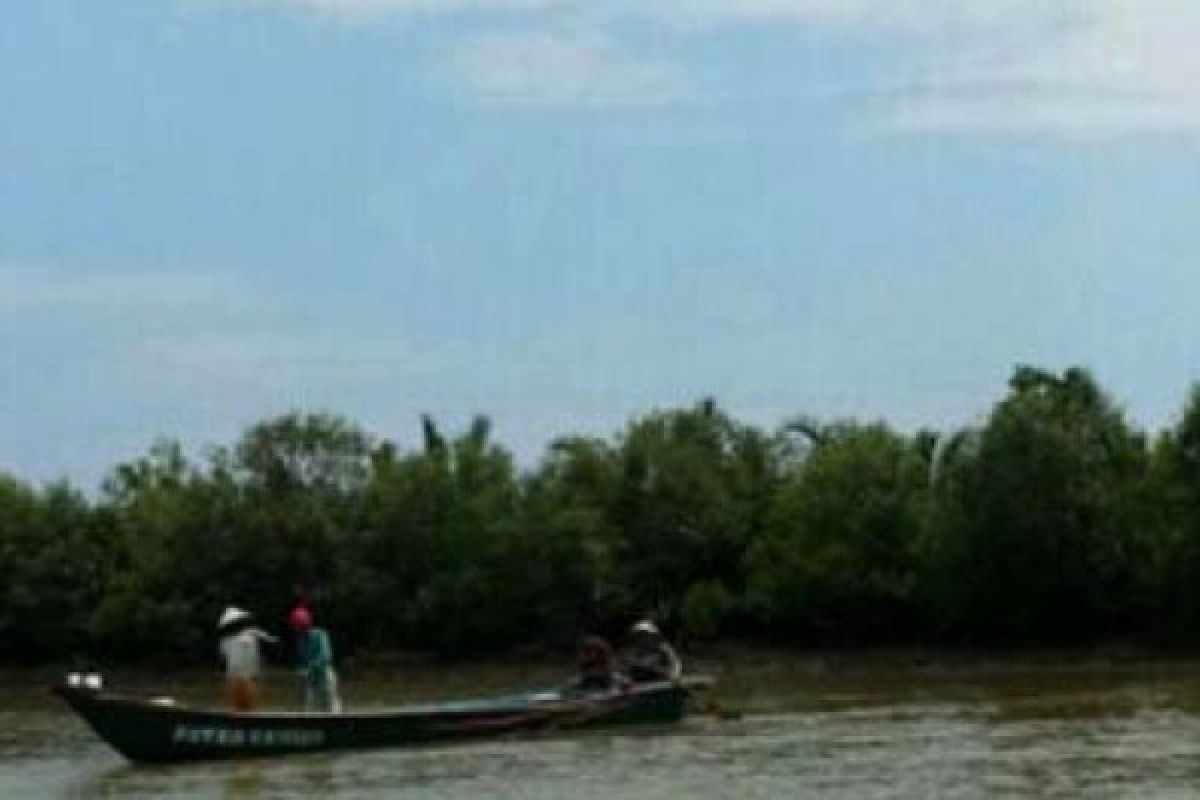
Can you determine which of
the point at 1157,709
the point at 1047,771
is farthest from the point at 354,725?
the point at 1157,709

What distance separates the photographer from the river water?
90.5 feet

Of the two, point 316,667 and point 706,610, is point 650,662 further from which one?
point 706,610

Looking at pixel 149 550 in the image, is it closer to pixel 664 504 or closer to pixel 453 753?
pixel 664 504

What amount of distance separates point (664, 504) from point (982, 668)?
15.9 meters

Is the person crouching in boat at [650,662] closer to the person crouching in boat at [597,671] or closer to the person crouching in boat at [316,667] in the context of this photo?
the person crouching in boat at [597,671]

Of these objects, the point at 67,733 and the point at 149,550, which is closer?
the point at 67,733

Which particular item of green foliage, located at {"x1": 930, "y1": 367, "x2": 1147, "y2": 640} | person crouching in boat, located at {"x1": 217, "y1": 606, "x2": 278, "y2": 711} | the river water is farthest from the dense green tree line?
person crouching in boat, located at {"x1": 217, "y1": 606, "x2": 278, "y2": 711}

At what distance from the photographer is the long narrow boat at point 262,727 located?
33.3 metres

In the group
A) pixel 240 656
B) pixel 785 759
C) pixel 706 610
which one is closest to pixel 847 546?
pixel 706 610

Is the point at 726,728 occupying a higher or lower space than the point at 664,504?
lower

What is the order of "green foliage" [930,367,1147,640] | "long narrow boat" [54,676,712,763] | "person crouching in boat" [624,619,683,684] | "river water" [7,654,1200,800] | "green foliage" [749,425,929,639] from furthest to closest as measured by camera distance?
"green foliage" [749,425,929,639] < "green foliage" [930,367,1147,640] < "person crouching in boat" [624,619,683,684] < "long narrow boat" [54,676,712,763] < "river water" [7,654,1200,800]

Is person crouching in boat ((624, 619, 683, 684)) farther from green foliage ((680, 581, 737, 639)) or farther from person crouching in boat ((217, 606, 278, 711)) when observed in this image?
green foliage ((680, 581, 737, 639))

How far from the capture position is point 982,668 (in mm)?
62562

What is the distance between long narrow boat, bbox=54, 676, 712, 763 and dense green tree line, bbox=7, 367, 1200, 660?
33.0 meters
